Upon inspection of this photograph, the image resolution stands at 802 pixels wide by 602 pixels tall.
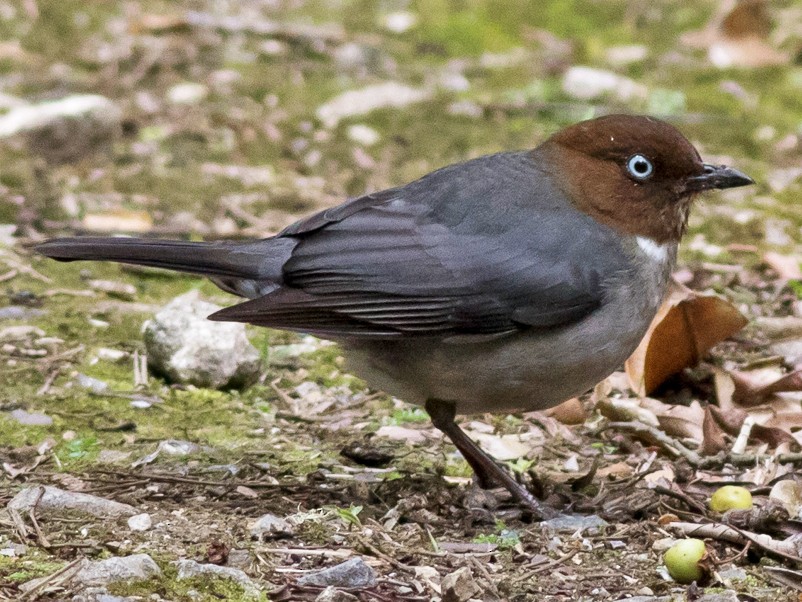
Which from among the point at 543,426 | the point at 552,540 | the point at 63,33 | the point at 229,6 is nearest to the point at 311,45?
the point at 229,6

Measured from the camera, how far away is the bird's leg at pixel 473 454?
4434 mm

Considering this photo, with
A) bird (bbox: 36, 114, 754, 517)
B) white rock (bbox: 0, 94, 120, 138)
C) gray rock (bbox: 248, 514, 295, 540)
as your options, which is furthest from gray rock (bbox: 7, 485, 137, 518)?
white rock (bbox: 0, 94, 120, 138)

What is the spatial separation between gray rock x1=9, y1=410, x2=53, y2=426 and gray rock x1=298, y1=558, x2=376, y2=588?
5.60 feet

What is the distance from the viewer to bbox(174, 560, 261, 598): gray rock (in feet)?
11.5

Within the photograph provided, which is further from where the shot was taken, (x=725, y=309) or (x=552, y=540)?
(x=725, y=309)

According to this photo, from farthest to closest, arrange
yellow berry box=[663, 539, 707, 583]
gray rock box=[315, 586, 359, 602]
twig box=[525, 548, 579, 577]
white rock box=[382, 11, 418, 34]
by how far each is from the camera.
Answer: white rock box=[382, 11, 418, 34] → twig box=[525, 548, 579, 577] → yellow berry box=[663, 539, 707, 583] → gray rock box=[315, 586, 359, 602]

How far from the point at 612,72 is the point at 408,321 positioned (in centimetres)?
531

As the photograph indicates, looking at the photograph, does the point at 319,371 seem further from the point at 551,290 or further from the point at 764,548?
the point at 764,548

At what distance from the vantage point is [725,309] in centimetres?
519

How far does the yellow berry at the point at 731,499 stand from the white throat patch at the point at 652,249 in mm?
912

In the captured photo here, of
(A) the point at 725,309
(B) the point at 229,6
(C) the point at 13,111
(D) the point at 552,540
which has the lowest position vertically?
(D) the point at 552,540

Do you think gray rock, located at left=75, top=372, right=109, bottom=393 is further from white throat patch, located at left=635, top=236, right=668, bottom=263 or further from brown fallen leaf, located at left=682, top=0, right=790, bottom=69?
brown fallen leaf, located at left=682, top=0, right=790, bottom=69

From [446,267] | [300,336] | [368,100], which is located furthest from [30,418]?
[368,100]

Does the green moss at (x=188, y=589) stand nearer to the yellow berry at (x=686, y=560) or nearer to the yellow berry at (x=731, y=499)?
the yellow berry at (x=686, y=560)
